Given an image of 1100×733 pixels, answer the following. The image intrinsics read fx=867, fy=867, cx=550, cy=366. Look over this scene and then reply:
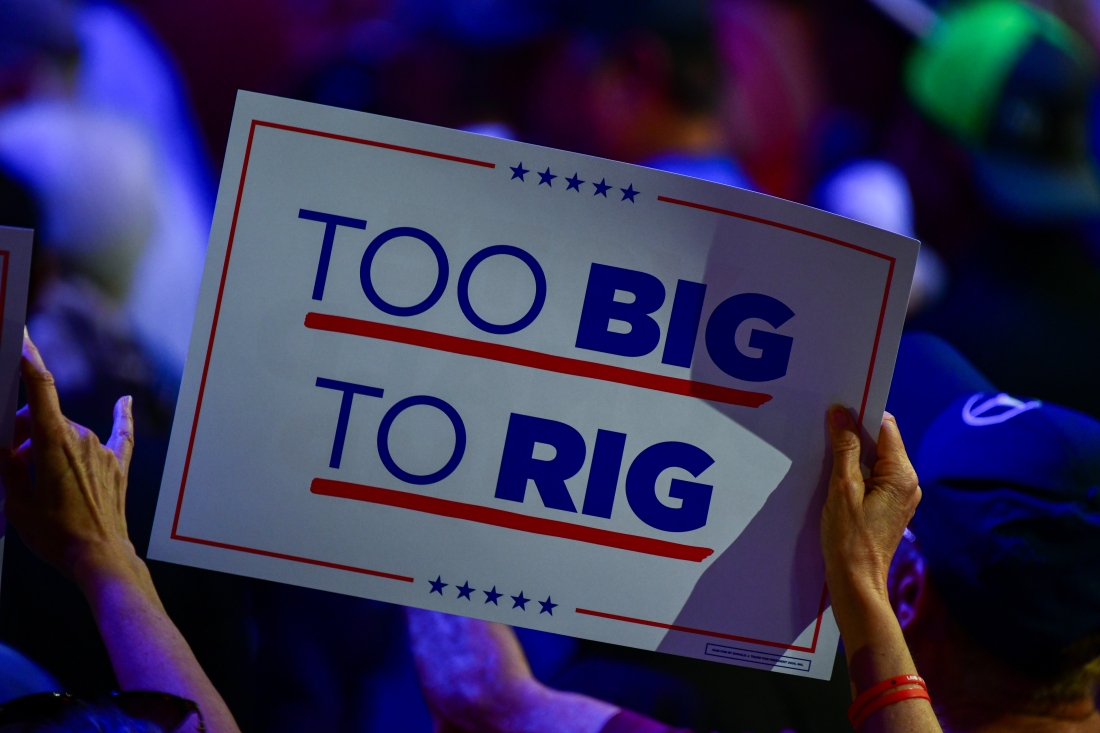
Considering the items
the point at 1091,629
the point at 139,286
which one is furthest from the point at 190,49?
the point at 1091,629

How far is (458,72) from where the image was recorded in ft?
7.40

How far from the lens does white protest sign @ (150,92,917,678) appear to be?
0.99 m

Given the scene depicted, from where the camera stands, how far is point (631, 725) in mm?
1406

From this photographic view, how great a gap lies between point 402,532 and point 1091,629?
965 mm

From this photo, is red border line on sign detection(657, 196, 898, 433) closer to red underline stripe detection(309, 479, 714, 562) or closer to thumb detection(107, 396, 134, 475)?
red underline stripe detection(309, 479, 714, 562)

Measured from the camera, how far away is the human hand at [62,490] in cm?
100

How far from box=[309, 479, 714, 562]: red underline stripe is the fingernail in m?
0.25

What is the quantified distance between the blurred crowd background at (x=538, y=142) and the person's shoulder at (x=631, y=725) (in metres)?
0.26

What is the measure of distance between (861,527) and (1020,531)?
0.34 m

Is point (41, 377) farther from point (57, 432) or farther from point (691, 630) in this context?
point (691, 630)

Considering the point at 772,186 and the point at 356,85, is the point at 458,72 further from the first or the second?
the point at 772,186

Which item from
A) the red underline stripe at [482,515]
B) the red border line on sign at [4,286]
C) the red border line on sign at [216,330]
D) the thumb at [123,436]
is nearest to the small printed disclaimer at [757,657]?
the red underline stripe at [482,515]

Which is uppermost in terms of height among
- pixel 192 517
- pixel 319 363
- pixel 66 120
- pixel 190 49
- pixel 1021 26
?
pixel 1021 26

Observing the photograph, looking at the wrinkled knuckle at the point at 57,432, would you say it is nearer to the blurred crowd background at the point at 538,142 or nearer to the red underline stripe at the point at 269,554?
the red underline stripe at the point at 269,554
